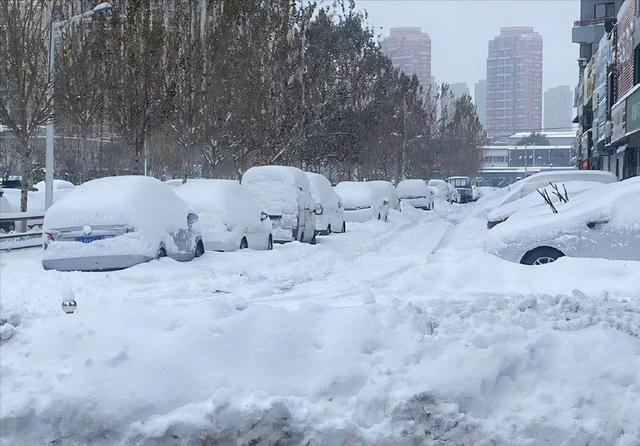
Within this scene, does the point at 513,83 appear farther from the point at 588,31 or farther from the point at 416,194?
the point at 416,194

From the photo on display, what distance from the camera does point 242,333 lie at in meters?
6.52

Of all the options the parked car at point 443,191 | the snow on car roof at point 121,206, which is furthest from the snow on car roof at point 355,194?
the parked car at point 443,191

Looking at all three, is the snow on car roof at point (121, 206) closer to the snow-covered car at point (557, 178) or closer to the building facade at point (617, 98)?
the snow-covered car at point (557, 178)

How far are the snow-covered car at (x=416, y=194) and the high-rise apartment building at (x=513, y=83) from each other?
15058 centimetres

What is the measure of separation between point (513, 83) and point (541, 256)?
610 feet

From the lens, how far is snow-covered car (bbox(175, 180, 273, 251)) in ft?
51.0

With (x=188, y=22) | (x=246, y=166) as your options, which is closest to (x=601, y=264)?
(x=188, y=22)

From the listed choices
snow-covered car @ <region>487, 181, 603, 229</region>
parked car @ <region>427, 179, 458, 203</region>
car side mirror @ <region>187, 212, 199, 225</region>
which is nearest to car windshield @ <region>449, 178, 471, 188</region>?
parked car @ <region>427, 179, 458, 203</region>

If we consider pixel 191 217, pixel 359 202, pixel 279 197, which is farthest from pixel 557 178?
pixel 191 217

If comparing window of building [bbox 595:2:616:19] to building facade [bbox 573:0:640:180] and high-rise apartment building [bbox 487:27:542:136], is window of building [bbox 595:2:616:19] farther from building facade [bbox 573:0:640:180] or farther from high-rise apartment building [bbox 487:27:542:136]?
high-rise apartment building [bbox 487:27:542:136]

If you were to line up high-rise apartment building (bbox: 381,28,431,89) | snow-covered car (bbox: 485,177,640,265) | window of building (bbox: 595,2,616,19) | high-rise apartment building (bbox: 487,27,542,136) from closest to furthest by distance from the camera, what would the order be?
snow-covered car (bbox: 485,177,640,265) < window of building (bbox: 595,2,616,19) < high-rise apartment building (bbox: 381,28,431,89) < high-rise apartment building (bbox: 487,27,542,136)

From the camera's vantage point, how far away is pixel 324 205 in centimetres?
2245

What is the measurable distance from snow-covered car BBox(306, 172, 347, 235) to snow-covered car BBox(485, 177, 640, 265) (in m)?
9.93

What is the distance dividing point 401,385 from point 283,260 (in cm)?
998
